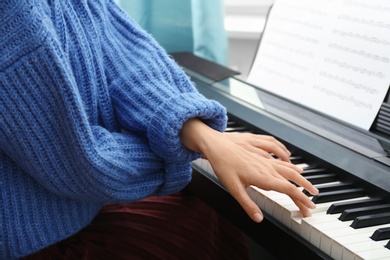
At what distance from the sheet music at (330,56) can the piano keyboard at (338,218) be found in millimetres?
203

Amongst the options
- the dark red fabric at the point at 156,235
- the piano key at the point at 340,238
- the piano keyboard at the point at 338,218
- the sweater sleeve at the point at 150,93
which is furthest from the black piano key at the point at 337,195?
the dark red fabric at the point at 156,235

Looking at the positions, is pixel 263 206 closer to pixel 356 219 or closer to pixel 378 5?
pixel 356 219

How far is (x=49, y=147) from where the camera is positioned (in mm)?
1107

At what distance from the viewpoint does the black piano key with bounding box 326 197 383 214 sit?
3.73ft

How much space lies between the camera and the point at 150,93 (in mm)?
1192

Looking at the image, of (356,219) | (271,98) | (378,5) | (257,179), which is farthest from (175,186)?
(378,5)

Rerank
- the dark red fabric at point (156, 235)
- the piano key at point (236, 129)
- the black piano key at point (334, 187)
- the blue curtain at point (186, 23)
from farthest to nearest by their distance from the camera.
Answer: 1. the blue curtain at point (186, 23)
2. the piano key at point (236, 129)
3. the dark red fabric at point (156, 235)
4. the black piano key at point (334, 187)

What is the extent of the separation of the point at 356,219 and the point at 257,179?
0.56ft

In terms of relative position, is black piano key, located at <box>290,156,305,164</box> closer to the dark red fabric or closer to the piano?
the piano

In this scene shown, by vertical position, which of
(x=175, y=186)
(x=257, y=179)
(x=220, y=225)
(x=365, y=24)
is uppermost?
(x=365, y=24)

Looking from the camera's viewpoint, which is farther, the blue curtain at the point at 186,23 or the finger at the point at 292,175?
the blue curtain at the point at 186,23

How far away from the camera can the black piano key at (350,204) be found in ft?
3.73

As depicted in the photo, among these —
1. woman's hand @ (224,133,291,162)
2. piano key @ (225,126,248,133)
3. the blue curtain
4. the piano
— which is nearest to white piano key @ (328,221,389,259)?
the piano

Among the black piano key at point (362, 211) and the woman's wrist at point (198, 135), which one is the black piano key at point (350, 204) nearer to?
the black piano key at point (362, 211)
